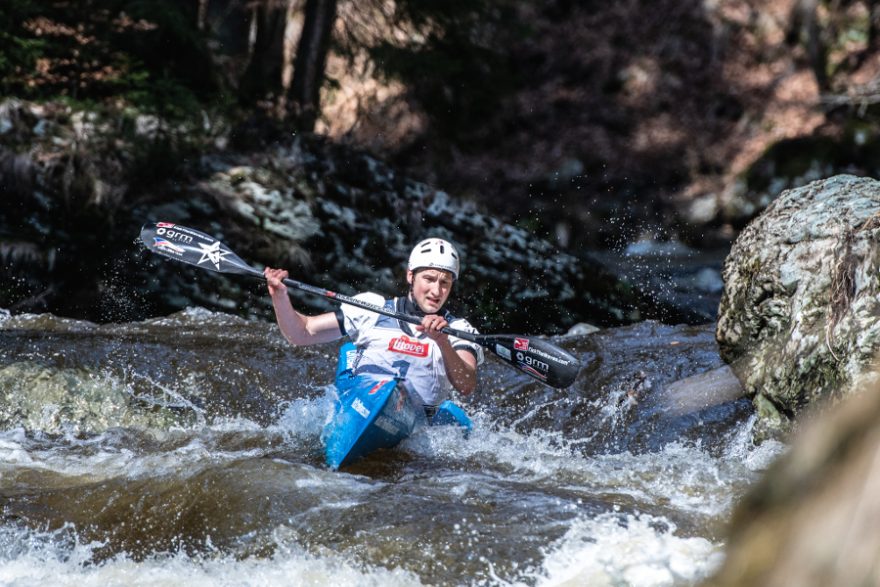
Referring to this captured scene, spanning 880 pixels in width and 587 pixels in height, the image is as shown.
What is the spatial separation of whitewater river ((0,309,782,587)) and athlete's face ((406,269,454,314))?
683 millimetres

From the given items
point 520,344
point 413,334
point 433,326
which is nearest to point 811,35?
point 520,344

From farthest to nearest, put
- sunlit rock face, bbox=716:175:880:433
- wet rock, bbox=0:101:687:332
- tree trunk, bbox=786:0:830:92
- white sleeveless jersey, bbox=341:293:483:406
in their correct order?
tree trunk, bbox=786:0:830:92 < wet rock, bbox=0:101:687:332 < white sleeveless jersey, bbox=341:293:483:406 < sunlit rock face, bbox=716:175:880:433

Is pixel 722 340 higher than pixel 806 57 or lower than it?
lower

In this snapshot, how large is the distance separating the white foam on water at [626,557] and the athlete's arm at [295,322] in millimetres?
2179

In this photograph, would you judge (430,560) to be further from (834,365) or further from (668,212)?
(668,212)

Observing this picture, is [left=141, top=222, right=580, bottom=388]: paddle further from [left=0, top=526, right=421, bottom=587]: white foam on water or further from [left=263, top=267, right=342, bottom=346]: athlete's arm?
[left=0, top=526, right=421, bottom=587]: white foam on water

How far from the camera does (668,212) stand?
15.0m

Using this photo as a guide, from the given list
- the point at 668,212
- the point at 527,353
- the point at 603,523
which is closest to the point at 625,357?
the point at 527,353

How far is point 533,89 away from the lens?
17.1 m

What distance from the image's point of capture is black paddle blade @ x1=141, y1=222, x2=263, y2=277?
5984 millimetres

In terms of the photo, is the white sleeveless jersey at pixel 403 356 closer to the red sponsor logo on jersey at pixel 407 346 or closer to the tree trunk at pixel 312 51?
the red sponsor logo on jersey at pixel 407 346

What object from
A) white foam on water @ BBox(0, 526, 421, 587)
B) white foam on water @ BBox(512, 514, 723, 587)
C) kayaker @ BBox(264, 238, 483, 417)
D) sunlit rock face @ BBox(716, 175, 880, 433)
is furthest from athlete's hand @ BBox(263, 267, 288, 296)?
sunlit rock face @ BBox(716, 175, 880, 433)

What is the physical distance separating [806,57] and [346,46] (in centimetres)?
809

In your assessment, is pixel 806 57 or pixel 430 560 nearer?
pixel 430 560
